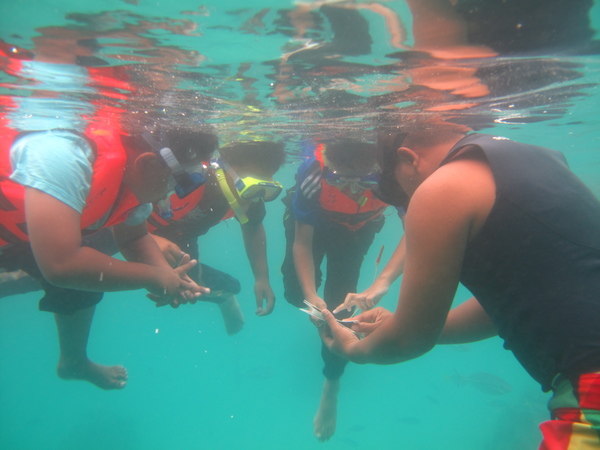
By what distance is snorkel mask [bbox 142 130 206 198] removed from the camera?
135 inches

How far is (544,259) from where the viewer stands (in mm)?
1627

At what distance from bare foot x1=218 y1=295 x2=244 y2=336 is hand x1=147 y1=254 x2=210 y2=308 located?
6.46 metres

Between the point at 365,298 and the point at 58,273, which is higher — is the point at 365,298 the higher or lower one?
the lower one

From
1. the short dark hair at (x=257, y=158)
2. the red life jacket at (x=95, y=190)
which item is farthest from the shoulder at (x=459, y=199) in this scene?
the short dark hair at (x=257, y=158)

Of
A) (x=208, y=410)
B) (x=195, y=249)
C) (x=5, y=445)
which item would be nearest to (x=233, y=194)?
(x=195, y=249)

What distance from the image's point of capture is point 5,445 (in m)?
21.7

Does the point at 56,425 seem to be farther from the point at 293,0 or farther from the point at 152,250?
the point at 293,0

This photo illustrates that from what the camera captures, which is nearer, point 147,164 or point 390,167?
point 390,167

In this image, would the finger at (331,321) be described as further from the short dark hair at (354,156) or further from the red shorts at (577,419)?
the short dark hair at (354,156)

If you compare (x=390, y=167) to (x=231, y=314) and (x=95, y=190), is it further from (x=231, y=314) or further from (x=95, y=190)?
(x=231, y=314)

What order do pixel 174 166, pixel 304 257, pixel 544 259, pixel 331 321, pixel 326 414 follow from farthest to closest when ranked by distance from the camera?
pixel 326 414, pixel 304 257, pixel 174 166, pixel 331 321, pixel 544 259

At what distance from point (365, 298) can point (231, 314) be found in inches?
258

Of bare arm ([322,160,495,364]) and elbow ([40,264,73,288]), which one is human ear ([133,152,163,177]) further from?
bare arm ([322,160,495,364])

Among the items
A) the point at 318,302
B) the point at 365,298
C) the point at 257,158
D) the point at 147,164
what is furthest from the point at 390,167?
the point at 257,158
